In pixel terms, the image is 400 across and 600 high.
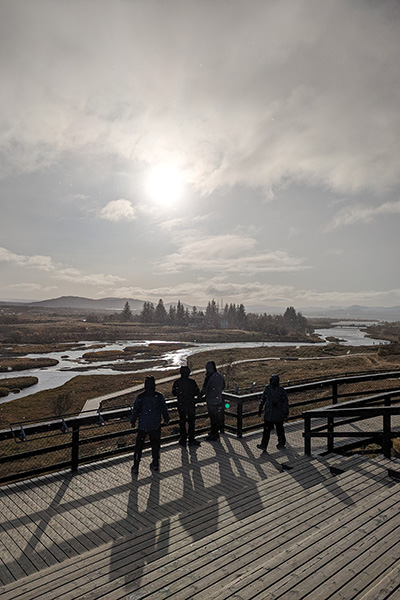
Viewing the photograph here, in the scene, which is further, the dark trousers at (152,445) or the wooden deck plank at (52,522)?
the dark trousers at (152,445)

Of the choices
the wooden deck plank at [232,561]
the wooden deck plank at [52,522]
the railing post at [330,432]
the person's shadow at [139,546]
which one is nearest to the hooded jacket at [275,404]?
the railing post at [330,432]

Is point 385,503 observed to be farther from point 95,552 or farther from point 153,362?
point 153,362

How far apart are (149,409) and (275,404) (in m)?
3.01

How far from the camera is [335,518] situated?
4.48 m

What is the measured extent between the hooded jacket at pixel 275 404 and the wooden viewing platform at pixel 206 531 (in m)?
0.90

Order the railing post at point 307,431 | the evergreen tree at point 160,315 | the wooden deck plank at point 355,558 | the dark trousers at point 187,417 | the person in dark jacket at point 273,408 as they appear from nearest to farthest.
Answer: the wooden deck plank at point 355,558 → the railing post at point 307,431 → the person in dark jacket at point 273,408 → the dark trousers at point 187,417 → the evergreen tree at point 160,315

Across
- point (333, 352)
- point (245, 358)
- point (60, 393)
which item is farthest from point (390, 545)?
point (333, 352)

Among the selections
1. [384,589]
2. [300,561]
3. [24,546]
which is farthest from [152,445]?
[384,589]

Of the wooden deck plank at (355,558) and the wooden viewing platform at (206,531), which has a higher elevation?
the wooden deck plank at (355,558)

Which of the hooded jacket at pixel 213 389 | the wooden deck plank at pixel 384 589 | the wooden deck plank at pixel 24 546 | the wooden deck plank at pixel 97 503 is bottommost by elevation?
the wooden deck plank at pixel 97 503

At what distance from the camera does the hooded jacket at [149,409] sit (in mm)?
7613

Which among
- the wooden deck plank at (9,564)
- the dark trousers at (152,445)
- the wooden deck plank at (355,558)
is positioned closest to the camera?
the wooden deck plank at (355,558)

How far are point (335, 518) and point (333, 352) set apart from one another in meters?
80.6

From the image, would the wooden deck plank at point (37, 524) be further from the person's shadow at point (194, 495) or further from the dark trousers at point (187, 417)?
the dark trousers at point (187, 417)
